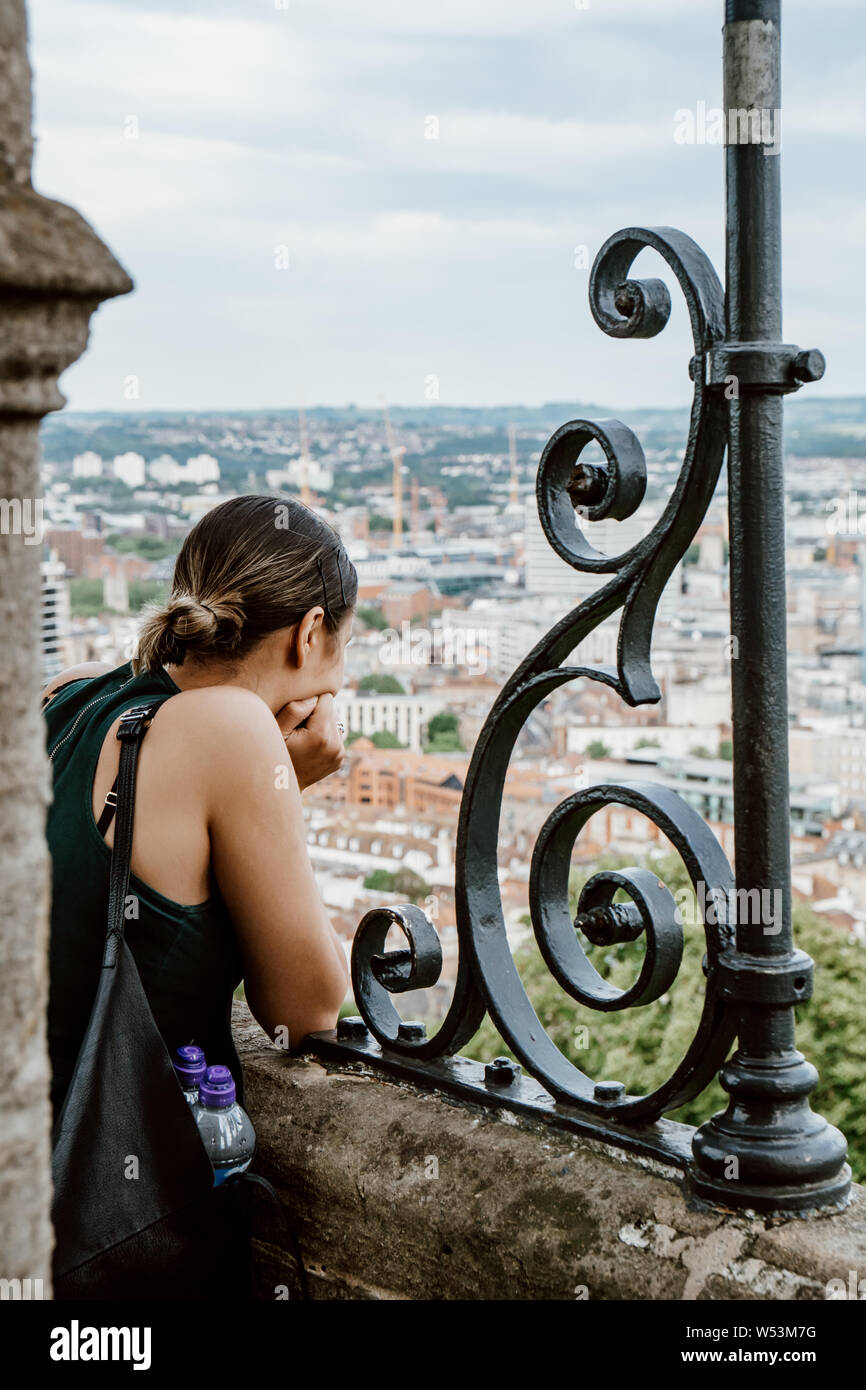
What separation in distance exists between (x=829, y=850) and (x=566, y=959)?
37.6 metres

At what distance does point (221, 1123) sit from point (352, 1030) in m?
0.22

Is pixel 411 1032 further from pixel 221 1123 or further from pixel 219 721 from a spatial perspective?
pixel 219 721

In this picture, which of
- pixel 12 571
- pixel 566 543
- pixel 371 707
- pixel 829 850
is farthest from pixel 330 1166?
pixel 371 707

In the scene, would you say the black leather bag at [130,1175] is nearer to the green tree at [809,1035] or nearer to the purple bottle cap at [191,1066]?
the purple bottle cap at [191,1066]

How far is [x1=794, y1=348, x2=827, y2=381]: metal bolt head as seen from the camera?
132 cm

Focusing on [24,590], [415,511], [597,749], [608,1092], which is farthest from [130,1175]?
[415,511]

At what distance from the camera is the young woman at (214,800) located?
1652 mm

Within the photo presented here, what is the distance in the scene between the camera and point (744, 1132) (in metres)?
1.35

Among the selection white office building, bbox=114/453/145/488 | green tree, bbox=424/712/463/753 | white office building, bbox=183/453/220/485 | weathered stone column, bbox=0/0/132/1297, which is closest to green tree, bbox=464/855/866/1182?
weathered stone column, bbox=0/0/132/1297

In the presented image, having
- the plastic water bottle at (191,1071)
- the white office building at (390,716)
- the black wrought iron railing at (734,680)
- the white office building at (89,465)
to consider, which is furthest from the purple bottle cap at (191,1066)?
the white office building at (390,716)

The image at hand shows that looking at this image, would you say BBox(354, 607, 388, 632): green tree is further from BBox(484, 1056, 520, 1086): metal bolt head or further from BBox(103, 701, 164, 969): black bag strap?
BBox(484, 1056, 520, 1086): metal bolt head

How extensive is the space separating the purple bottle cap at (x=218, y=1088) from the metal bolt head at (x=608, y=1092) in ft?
1.24

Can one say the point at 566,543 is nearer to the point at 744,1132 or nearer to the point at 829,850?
the point at 744,1132

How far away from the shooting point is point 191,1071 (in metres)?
1.63
